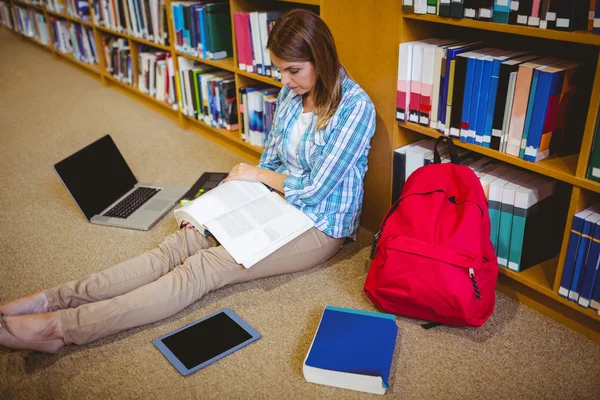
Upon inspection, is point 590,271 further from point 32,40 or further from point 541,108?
point 32,40

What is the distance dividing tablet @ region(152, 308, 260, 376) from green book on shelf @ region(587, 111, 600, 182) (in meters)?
1.06

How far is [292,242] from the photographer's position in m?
1.85

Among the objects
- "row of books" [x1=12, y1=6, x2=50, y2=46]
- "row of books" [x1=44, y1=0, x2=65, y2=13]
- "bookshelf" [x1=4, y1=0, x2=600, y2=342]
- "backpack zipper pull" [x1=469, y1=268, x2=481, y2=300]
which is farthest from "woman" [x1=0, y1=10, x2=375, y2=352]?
"row of books" [x1=12, y1=6, x2=50, y2=46]

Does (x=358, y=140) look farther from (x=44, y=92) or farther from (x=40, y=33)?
(x=40, y=33)

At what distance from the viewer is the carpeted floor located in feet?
4.91

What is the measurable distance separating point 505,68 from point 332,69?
52cm

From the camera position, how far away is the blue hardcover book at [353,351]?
1.46 m

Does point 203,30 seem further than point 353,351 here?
Yes

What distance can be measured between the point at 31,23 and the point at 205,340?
5382 mm

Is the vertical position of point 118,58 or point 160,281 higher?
point 118,58

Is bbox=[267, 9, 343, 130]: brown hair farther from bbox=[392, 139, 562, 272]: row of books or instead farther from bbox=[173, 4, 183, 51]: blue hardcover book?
bbox=[173, 4, 183, 51]: blue hardcover book

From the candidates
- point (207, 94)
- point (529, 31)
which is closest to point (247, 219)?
point (529, 31)

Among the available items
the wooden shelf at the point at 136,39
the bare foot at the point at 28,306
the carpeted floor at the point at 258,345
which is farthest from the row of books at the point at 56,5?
the bare foot at the point at 28,306

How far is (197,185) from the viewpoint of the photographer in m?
2.47
